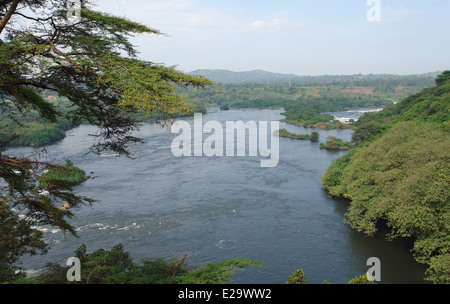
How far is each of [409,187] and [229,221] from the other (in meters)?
9.80

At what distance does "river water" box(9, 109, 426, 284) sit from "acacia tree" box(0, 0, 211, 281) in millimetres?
4546

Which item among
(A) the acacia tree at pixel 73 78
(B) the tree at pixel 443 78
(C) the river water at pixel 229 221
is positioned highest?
(B) the tree at pixel 443 78

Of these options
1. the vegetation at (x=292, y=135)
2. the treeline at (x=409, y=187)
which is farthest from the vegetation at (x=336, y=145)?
the treeline at (x=409, y=187)

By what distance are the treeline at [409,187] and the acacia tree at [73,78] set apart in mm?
12534

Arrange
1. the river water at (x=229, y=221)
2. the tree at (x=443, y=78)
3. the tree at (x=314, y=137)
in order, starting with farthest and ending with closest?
the tree at (x=314, y=137)
the tree at (x=443, y=78)
the river water at (x=229, y=221)

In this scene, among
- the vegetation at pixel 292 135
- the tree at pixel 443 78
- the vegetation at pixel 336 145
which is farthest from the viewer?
the vegetation at pixel 292 135

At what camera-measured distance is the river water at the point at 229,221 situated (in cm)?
1634
